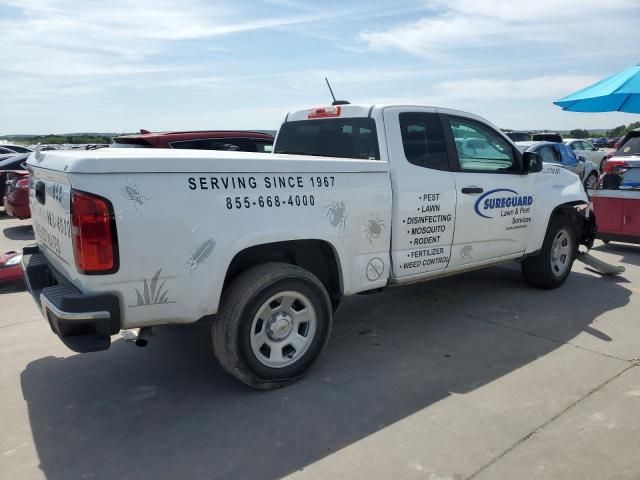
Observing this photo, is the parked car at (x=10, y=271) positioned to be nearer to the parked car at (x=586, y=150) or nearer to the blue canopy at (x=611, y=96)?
the blue canopy at (x=611, y=96)

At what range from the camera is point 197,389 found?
371 cm

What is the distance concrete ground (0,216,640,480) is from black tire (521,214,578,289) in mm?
737

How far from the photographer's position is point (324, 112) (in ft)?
16.2

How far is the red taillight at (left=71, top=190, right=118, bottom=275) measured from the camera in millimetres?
2871

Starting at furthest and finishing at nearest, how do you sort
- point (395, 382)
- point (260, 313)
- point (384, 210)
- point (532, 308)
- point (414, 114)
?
point (532, 308) → point (414, 114) → point (384, 210) → point (395, 382) → point (260, 313)

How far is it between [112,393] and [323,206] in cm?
192

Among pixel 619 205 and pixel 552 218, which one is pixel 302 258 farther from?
pixel 619 205

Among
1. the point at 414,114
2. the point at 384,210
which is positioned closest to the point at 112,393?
the point at 384,210

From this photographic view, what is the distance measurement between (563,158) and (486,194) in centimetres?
1092

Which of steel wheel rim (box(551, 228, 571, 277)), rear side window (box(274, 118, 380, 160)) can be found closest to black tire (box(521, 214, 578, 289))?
steel wheel rim (box(551, 228, 571, 277))

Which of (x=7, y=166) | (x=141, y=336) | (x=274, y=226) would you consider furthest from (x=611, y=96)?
(x=7, y=166)

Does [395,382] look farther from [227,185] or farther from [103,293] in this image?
[103,293]

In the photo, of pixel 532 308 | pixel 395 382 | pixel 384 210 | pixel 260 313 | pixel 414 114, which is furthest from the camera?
pixel 532 308

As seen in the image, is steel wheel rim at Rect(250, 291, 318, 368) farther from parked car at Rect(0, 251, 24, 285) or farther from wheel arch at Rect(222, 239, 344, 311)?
parked car at Rect(0, 251, 24, 285)
